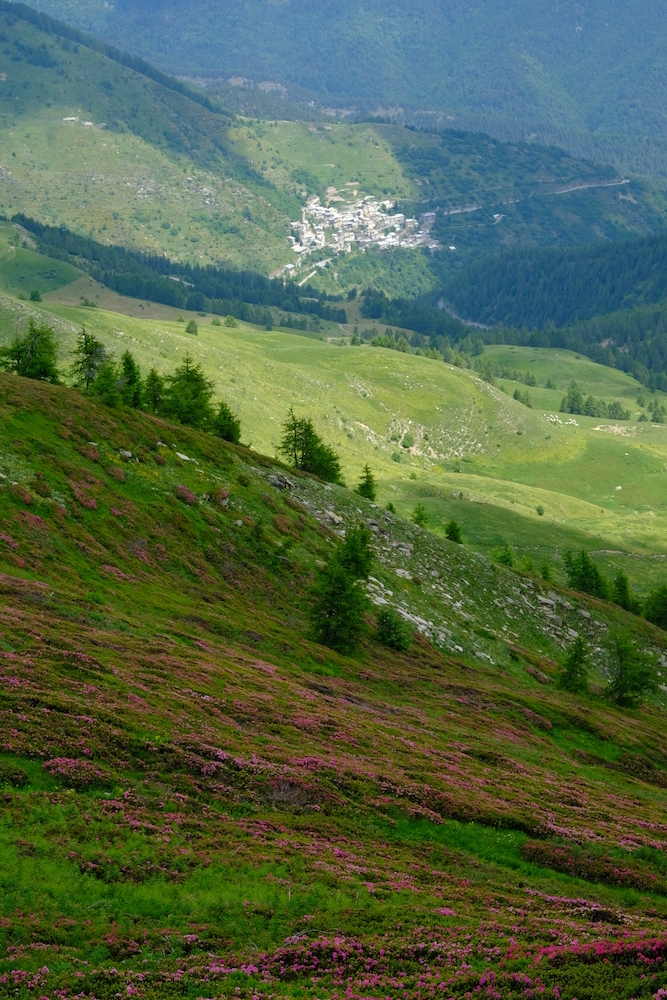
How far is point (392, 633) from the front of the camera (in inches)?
2650

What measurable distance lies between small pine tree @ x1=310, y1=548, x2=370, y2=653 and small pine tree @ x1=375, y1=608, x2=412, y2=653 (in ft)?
21.0

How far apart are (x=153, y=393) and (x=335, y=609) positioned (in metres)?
47.5

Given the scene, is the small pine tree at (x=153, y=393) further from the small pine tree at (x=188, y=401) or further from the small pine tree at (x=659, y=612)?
the small pine tree at (x=659, y=612)

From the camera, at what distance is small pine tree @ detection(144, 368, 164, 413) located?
9862cm

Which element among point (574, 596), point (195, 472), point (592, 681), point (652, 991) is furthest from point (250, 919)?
point (574, 596)

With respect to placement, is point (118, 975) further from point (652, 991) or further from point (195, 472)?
point (195, 472)

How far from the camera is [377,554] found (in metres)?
83.3

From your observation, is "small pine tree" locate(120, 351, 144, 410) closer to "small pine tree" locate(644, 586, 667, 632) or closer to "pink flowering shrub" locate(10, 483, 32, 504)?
"pink flowering shrub" locate(10, 483, 32, 504)

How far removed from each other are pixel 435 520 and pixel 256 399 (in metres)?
62.3

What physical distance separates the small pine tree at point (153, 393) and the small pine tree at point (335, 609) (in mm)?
44917

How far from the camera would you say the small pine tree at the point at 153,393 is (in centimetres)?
9862

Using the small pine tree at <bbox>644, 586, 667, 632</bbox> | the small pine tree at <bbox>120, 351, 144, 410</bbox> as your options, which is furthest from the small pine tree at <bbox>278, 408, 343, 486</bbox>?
the small pine tree at <bbox>644, 586, 667, 632</bbox>

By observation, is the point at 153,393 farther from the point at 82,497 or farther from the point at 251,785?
the point at 251,785

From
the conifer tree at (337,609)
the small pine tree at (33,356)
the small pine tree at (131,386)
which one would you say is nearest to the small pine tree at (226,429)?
the small pine tree at (131,386)
